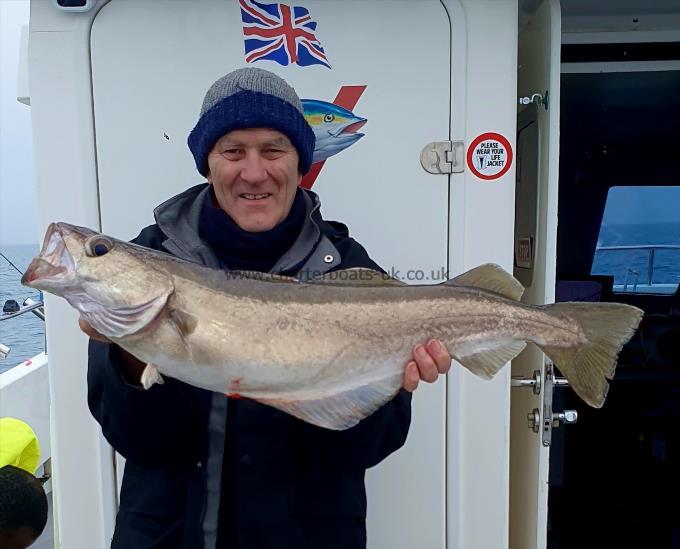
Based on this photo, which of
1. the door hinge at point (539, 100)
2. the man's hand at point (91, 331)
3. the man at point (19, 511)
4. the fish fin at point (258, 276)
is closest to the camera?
the man's hand at point (91, 331)

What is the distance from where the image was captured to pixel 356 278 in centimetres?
181

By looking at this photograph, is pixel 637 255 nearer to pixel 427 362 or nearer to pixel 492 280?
pixel 492 280

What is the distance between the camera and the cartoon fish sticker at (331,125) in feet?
7.82

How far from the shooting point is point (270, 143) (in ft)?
6.07

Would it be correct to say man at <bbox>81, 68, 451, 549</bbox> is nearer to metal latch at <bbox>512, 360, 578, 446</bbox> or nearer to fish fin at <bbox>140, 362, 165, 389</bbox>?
fish fin at <bbox>140, 362, 165, 389</bbox>

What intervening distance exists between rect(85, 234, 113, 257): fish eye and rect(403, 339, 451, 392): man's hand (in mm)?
952

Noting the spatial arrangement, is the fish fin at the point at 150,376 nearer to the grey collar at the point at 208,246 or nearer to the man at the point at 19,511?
the grey collar at the point at 208,246

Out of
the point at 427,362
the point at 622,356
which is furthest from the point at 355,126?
the point at 622,356

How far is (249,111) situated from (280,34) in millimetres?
739

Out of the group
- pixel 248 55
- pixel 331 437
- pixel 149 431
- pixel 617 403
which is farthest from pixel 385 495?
pixel 617 403

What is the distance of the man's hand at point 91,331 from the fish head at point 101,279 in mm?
42

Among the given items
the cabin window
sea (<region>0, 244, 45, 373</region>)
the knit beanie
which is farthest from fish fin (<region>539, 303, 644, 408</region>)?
sea (<region>0, 244, 45, 373</region>)

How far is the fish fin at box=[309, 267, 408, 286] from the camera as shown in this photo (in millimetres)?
1791

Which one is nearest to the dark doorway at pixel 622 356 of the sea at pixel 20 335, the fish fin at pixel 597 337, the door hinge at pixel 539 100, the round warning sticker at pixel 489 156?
the door hinge at pixel 539 100
